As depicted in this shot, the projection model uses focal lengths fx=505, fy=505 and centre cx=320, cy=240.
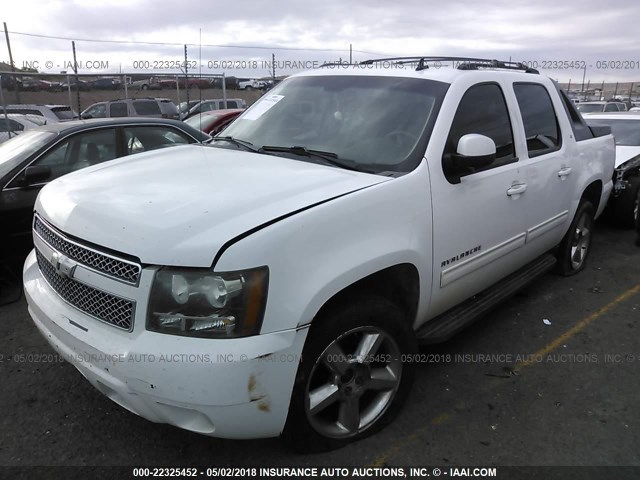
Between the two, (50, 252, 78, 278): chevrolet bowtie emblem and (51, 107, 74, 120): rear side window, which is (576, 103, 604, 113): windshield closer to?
(51, 107, 74, 120): rear side window

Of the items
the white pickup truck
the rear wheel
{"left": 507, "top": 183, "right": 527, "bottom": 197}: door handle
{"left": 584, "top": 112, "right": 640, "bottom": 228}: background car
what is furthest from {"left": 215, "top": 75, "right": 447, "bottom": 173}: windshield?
the rear wheel

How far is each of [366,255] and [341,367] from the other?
1.81 feet

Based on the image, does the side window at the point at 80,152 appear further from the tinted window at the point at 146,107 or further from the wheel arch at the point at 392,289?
the tinted window at the point at 146,107

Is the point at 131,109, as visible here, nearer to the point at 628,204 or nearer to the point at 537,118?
the point at 628,204

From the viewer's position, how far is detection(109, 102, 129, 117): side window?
16.0 meters

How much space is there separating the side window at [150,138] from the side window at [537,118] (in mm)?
3487

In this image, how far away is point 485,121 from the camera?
10.8ft

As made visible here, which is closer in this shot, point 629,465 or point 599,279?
point 629,465

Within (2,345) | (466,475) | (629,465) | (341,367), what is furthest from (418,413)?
(2,345)

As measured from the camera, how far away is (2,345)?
11.9 feet

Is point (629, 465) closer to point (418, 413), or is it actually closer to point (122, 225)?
point (418, 413)

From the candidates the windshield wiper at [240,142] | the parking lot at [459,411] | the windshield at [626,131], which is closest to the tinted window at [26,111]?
the parking lot at [459,411]

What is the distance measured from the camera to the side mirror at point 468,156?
9.00ft

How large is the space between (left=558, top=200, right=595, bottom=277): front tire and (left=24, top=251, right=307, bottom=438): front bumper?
3546 millimetres
